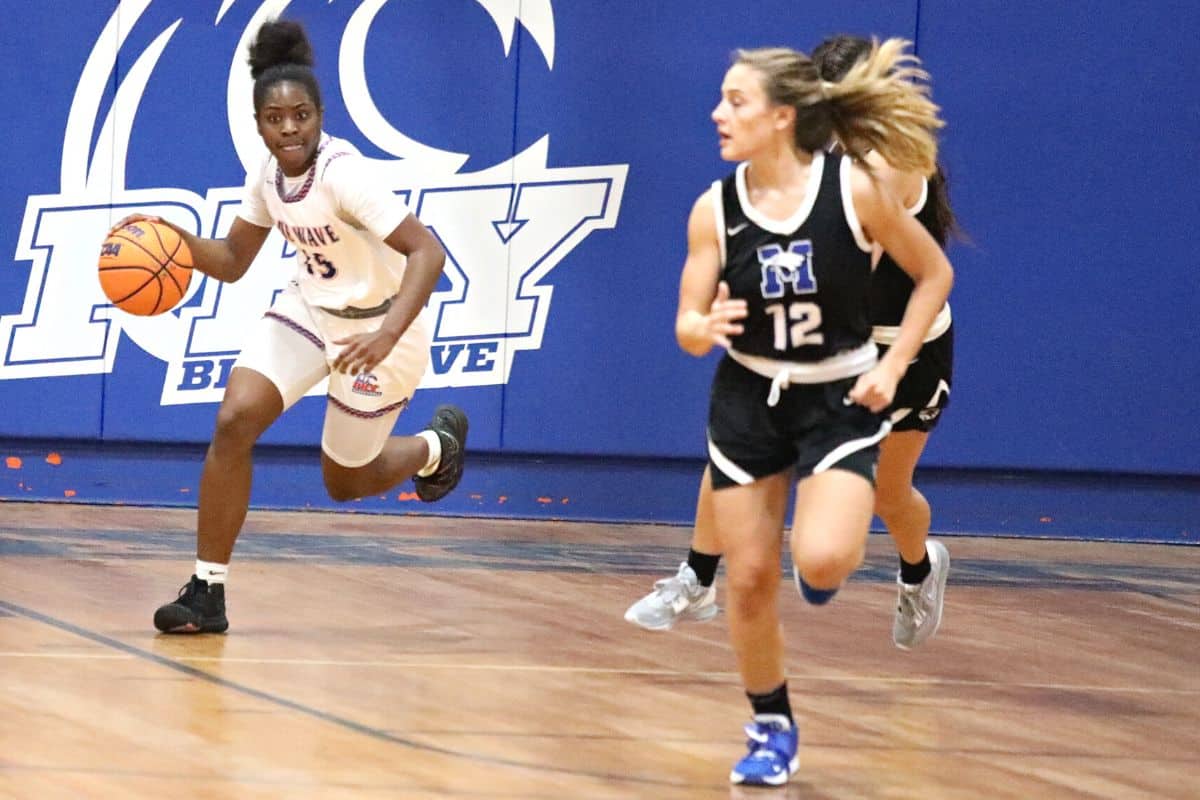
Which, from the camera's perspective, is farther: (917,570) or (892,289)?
(917,570)

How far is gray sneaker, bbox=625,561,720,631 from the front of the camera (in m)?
4.83

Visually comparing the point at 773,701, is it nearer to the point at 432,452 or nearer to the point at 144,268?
the point at 144,268

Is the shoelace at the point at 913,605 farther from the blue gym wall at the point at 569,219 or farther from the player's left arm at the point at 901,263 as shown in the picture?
the blue gym wall at the point at 569,219

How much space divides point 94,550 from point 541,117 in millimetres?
2770

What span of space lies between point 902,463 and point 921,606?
47 cm

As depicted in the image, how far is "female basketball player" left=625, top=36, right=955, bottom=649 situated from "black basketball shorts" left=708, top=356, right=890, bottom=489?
69 centimetres

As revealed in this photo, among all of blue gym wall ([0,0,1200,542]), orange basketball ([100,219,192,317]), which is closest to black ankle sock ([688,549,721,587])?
orange basketball ([100,219,192,317])

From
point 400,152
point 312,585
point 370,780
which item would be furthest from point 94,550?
point 370,780

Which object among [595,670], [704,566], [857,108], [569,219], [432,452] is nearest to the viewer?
[857,108]

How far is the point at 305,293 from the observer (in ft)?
18.5

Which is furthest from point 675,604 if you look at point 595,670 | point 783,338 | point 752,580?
point 783,338

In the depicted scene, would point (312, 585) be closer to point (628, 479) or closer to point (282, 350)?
point (282, 350)

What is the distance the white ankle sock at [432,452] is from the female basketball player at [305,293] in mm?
767

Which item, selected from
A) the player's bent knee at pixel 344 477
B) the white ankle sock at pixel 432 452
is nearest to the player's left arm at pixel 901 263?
the player's bent knee at pixel 344 477
